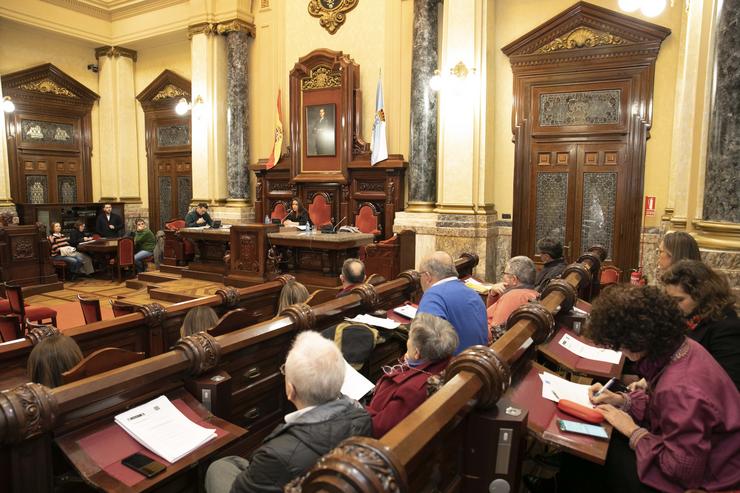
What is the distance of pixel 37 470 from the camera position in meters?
1.82

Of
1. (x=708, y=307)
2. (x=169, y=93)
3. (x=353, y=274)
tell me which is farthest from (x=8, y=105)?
(x=708, y=307)

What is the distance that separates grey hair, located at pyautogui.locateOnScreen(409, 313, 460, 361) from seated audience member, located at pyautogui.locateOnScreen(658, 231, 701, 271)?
222 centimetres

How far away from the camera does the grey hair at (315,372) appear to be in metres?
1.71

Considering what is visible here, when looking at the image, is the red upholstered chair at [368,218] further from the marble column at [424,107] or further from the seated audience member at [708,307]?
the seated audience member at [708,307]

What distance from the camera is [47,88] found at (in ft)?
37.4

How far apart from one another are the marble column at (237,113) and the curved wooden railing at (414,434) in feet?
29.1

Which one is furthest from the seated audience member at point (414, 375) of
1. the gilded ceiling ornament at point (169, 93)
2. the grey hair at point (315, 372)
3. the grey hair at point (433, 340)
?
the gilded ceiling ornament at point (169, 93)

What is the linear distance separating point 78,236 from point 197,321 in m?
8.39

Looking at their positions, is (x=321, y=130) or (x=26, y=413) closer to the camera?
(x=26, y=413)

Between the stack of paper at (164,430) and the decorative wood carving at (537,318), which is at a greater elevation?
the decorative wood carving at (537,318)

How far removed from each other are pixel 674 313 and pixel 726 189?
8.84 feet

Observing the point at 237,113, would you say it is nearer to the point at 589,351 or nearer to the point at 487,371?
the point at 589,351

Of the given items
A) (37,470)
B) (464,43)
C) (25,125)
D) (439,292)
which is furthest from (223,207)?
(37,470)

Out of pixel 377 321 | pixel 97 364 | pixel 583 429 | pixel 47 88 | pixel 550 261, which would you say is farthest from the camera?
pixel 47 88
